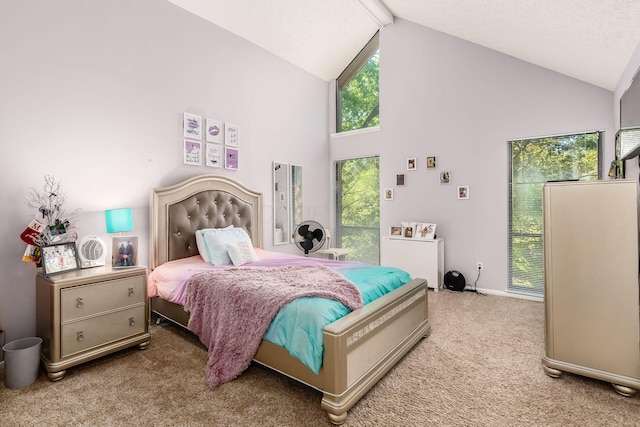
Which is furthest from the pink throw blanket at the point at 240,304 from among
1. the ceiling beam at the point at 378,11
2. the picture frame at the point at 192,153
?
the ceiling beam at the point at 378,11

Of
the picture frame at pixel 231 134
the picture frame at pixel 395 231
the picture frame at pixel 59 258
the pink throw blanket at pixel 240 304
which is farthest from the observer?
the picture frame at pixel 395 231

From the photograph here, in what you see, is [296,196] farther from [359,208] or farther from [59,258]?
[59,258]

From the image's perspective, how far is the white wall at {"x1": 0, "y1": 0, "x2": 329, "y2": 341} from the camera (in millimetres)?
2484

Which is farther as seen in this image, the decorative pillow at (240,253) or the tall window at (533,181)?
the tall window at (533,181)

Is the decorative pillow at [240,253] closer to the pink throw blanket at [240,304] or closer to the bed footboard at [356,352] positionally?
the pink throw blanket at [240,304]

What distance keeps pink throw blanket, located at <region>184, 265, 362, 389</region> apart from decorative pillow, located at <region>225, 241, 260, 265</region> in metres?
0.50

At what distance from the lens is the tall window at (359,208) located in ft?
17.6

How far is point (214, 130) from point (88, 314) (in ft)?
7.66

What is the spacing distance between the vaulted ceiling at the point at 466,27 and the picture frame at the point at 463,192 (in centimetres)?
162

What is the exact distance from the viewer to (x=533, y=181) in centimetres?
395

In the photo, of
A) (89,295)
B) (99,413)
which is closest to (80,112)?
(89,295)

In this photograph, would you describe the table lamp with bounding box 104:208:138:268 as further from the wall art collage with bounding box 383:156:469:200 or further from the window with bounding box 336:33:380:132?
the window with bounding box 336:33:380:132

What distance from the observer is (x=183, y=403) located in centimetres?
192

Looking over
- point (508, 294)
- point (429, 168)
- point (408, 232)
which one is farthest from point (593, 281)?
point (429, 168)
